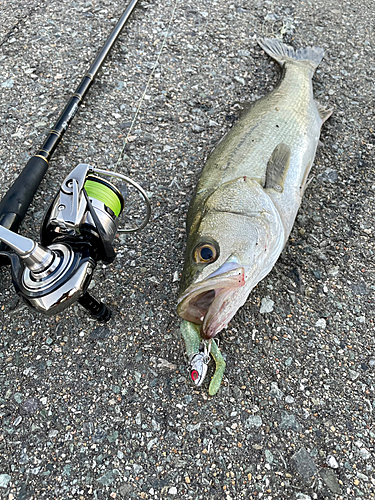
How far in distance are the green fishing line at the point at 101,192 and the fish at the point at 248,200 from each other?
21.4 inches

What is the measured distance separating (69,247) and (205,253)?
2.51 feet

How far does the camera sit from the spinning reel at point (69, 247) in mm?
1871

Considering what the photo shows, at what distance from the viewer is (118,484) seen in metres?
2.10

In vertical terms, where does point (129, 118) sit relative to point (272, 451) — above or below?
above

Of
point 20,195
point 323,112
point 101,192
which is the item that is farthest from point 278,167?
point 20,195

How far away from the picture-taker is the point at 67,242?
212 centimetres

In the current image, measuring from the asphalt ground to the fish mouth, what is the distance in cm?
44

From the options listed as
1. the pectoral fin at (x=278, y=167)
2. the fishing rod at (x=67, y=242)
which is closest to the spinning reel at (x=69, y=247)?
the fishing rod at (x=67, y=242)

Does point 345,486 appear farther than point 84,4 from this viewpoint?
No

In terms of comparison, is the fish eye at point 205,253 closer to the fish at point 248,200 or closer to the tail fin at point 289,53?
the fish at point 248,200

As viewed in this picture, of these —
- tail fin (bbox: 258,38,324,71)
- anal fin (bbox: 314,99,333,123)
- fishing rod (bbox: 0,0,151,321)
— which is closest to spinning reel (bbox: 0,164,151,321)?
fishing rod (bbox: 0,0,151,321)

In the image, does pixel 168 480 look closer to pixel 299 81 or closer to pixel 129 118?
pixel 129 118

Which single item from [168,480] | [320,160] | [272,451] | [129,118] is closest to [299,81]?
[320,160]

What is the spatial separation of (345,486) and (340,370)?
648 mm
